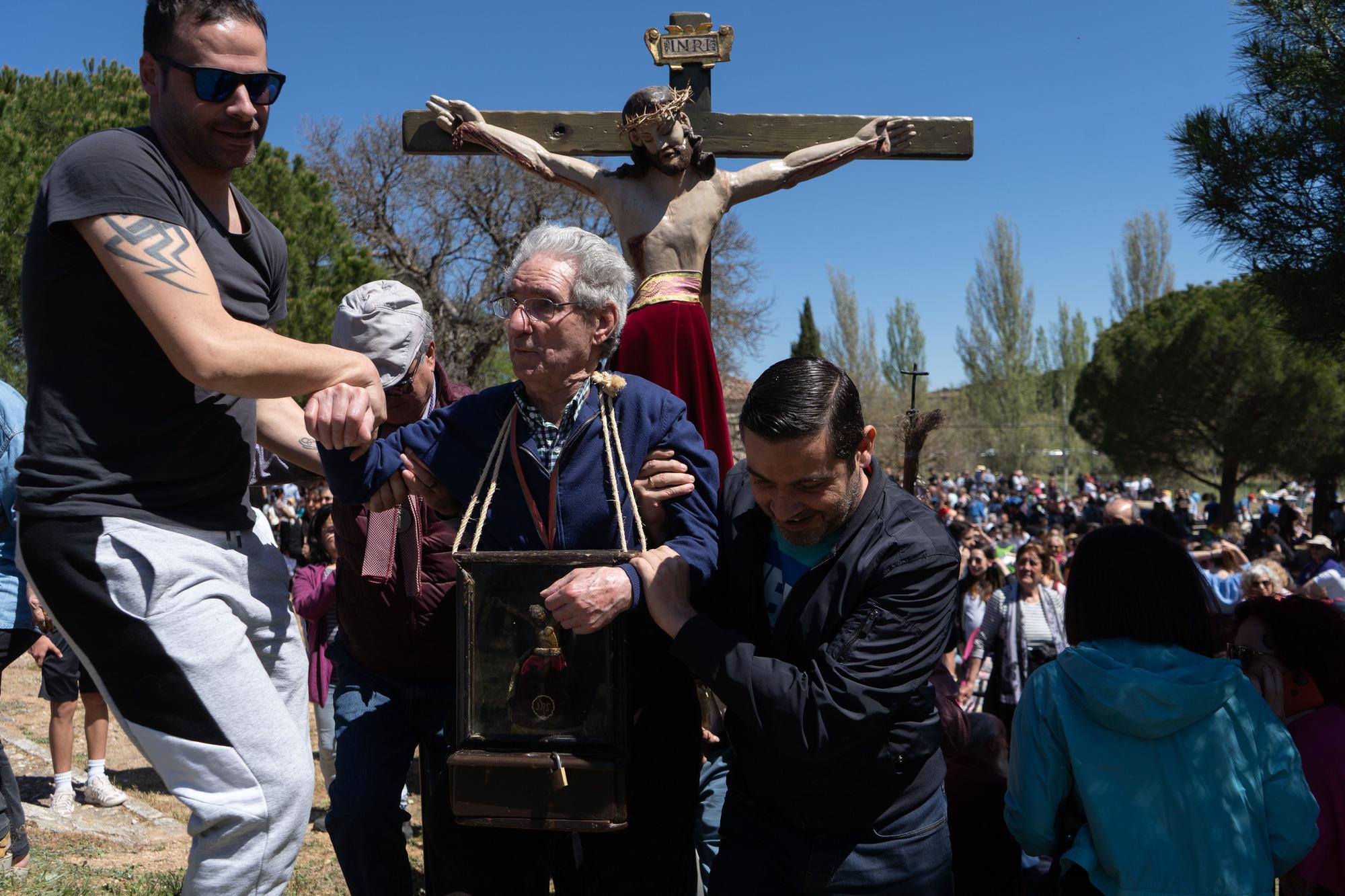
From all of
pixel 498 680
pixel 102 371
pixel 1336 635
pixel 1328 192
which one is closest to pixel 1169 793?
pixel 1336 635

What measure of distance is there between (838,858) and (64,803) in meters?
5.05

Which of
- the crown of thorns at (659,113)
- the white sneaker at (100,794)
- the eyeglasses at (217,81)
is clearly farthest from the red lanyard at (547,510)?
the white sneaker at (100,794)

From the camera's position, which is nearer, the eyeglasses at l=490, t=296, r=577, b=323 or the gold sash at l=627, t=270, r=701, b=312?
the eyeglasses at l=490, t=296, r=577, b=323

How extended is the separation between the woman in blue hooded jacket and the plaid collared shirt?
1.31 meters

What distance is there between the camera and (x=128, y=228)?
79.4 inches

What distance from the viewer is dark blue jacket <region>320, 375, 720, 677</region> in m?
2.66

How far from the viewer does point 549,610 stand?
95.7 inches

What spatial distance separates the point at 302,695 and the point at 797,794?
119 cm

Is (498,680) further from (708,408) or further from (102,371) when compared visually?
(708,408)

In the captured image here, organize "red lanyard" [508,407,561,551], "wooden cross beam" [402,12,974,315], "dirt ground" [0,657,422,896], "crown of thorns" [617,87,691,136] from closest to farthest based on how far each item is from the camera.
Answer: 1. "red lanyard" [508,407,561,551]
2. "crown of thorns" [617,87,691,136]
3. "dirt ground" [0,657,422,896]
4. "wooden cross beam" [402,12,974,315]

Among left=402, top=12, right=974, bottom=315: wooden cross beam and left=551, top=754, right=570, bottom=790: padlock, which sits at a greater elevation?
left=402, top=12, right=974, bottom=315: wooden cross beam

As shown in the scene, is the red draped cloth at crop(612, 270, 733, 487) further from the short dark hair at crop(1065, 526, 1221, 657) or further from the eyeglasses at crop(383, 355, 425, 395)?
the short dark hair at crop(1065, 526, 1221, 657)

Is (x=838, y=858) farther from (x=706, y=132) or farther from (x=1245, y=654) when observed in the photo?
(x=706, y=132)

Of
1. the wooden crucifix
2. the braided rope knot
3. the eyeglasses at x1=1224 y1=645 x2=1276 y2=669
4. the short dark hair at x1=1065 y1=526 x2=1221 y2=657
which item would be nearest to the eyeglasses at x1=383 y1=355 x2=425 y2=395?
the braided rope knot
